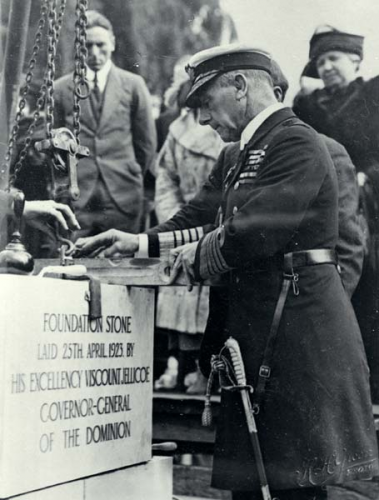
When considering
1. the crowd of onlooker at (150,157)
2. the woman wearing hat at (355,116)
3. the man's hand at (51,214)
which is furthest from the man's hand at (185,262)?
the crowd of onlooker at (150,157)

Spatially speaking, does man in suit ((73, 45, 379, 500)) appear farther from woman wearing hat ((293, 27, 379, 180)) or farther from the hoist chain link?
woman wearing hat ((293, 27, 379, 180))

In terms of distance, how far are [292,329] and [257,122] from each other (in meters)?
0.62

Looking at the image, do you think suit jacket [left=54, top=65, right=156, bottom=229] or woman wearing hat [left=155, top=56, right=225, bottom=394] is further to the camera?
suit jacket [left=54, top=65, right=156, bottom=229]

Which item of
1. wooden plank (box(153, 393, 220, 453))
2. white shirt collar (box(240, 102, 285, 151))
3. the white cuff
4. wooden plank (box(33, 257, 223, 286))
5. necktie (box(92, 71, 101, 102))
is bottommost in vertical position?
wooden plank (box(153, 393, 220, 453))

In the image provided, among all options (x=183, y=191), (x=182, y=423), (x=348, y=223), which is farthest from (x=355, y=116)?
(x=182, y=423)

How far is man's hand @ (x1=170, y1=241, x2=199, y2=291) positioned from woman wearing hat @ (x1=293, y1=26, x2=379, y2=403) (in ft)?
3.61

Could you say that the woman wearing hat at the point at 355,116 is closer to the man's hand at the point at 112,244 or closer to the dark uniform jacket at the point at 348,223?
the dark uniform jacket at the point at 348,223

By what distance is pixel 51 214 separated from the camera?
255cm

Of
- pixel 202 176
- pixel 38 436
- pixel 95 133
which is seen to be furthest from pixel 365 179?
pixel 38 436

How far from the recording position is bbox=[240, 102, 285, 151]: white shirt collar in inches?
95.6

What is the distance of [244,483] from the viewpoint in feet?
7.51

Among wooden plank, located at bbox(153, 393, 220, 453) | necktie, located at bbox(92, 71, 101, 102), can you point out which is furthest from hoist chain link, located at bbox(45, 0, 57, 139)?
wooden plank, located at bbox(153, 393, 220, 453)

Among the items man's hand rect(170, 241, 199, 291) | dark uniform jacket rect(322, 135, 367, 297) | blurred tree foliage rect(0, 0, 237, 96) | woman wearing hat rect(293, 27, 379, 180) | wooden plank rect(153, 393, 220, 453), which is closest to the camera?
man's hand rect(170, 241, 199, 291)

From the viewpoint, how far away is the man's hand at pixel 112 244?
2758 mm
